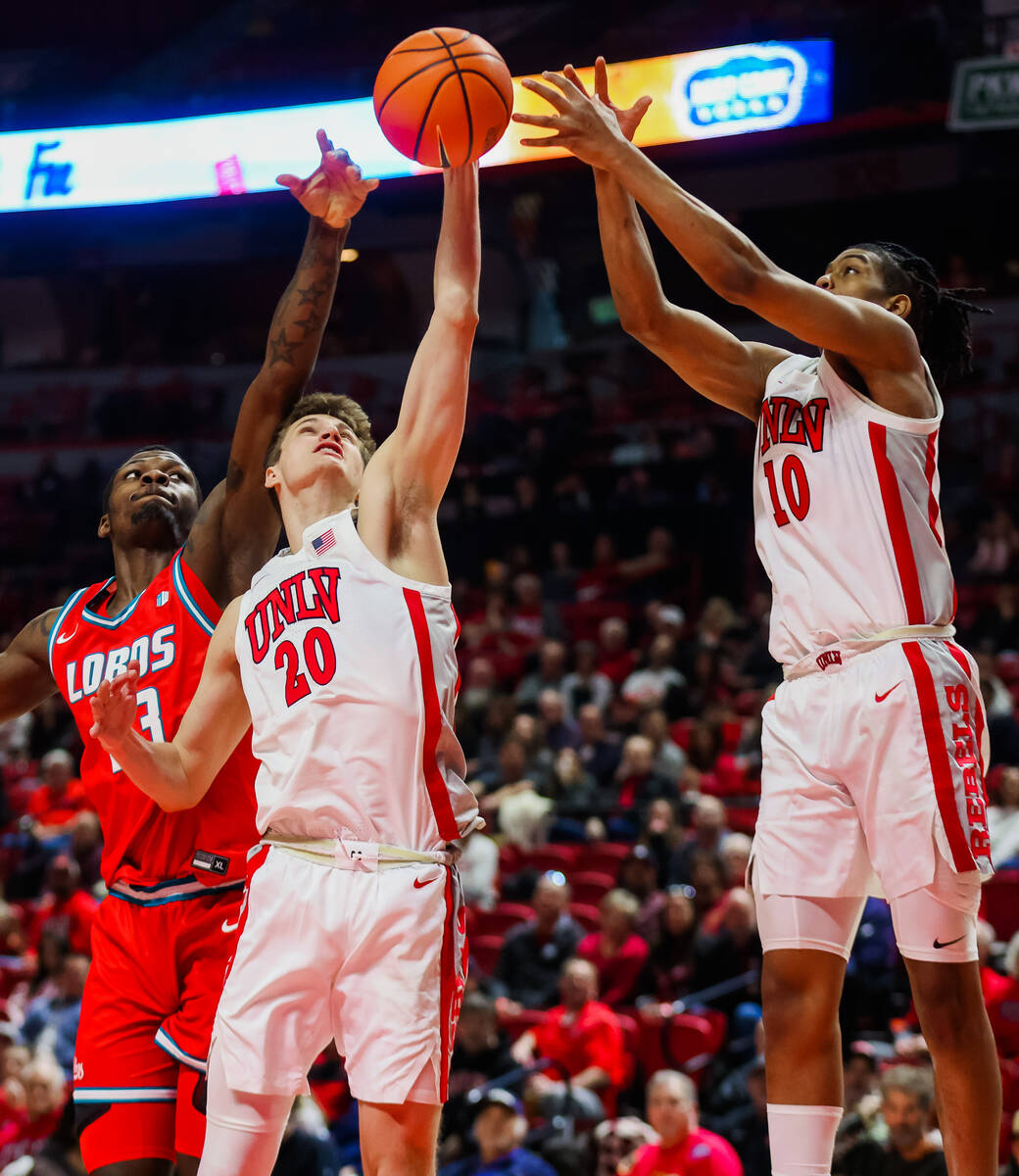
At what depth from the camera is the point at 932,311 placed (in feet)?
11.8

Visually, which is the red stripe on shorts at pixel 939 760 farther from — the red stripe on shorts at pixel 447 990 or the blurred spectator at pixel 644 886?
the blurred spectator at pixel 644 886

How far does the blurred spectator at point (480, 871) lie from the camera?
9523 mm

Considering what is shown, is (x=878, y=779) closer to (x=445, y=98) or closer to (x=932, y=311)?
(x=932, y=311)

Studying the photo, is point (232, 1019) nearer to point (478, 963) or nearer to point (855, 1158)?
point (855, 1158)

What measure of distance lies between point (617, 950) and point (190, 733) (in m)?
5.54

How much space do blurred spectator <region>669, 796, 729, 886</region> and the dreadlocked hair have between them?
217 inches

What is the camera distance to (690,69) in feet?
41.4

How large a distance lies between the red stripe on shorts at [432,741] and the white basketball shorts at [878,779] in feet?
2.38

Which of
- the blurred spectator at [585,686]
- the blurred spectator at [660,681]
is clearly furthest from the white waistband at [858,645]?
the blurred spectator at [585,686]

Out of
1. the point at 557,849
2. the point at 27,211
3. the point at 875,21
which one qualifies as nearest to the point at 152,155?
the point at 27,211

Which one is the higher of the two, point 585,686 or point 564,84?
point 564,84

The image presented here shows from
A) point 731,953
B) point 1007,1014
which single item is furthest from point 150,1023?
point 731,953

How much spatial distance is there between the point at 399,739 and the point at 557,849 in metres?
7.15

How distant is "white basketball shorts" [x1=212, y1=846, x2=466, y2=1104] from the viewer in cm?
284
